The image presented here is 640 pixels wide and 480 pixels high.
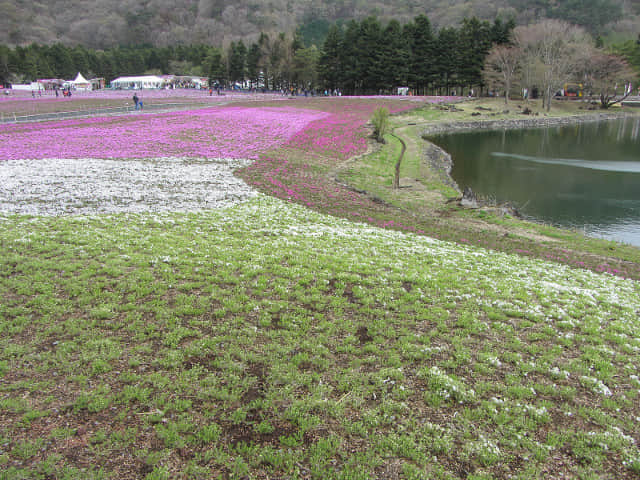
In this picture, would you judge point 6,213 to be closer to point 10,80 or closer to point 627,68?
point 627,68

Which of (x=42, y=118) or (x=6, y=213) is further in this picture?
(x=42, y=118)

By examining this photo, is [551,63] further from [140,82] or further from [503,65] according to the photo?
[140,82]

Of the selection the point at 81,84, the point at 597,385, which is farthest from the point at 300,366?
the point at 81,84

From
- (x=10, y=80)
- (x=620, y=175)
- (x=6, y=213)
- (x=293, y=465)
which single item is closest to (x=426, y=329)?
(x=293, y=465)

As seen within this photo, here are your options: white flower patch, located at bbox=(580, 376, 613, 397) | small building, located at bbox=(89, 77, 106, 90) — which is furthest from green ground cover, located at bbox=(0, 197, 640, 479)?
small building, located at bbox=(89, 77, 106, 90)

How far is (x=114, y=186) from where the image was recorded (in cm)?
2286

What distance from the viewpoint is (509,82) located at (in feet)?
331

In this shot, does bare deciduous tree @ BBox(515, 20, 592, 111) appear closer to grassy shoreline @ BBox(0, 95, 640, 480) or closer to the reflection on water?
the reflection on water

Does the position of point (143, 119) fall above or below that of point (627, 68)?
below

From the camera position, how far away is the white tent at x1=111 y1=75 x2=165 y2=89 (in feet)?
444

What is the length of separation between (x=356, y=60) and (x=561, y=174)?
89.9 metres

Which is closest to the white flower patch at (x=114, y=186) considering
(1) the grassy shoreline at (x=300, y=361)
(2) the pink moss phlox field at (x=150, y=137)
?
(1) the grassy shoreline at (x=300, y=361)

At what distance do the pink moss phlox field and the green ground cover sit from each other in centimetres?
2241

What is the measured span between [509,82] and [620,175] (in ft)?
232
